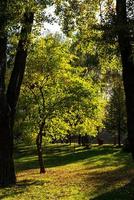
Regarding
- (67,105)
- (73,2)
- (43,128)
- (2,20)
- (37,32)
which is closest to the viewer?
(2,20)

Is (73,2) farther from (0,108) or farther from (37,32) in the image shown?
(0,108)

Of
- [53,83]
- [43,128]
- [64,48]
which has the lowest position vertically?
[43,128]

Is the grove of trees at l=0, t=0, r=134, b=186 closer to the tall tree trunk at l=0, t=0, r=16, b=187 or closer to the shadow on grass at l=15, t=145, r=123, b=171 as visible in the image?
the tall tree trunk at l=0, t=0, r=16, b=187

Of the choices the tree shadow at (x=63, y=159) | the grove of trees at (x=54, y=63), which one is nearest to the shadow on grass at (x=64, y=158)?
the tree shadow at (x=63, y=159)

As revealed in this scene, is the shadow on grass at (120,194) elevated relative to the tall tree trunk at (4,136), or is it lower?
lower

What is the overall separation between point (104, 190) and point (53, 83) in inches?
608

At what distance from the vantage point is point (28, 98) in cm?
3372

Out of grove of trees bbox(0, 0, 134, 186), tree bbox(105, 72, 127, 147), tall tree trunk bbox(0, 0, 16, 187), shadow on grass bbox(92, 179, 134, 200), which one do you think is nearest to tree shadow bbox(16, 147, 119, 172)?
grove of trees bbox(0, 0, 134, 186)

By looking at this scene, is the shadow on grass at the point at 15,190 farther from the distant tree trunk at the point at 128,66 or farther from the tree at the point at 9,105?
the distant tree trunk at the point at 128,66

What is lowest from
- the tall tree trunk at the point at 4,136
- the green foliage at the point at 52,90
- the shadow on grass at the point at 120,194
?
the shadow on grass at the point at 120,194

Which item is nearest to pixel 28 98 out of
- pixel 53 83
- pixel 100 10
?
pixel 53 83

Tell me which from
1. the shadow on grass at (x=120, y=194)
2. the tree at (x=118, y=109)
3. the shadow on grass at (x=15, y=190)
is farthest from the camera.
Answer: the tree at (x=118, y=109)

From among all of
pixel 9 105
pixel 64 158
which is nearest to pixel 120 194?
pixel 9 105

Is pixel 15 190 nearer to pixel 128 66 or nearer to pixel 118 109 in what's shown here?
pixel 128 66
